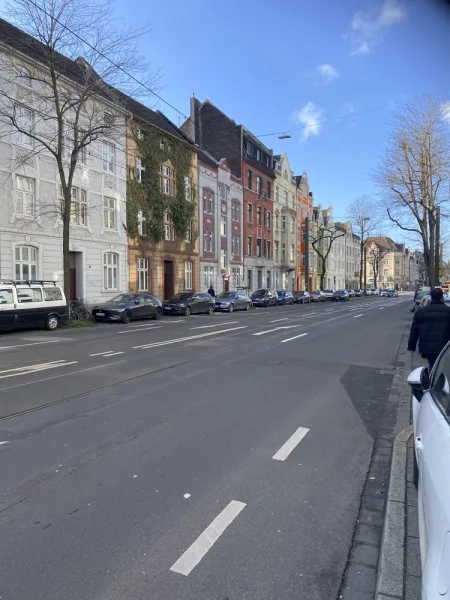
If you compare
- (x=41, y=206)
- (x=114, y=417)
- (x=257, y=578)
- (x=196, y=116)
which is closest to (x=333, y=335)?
(x=114, y=417)

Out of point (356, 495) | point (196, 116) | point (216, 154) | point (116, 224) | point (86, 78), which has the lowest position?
point (356, 495)

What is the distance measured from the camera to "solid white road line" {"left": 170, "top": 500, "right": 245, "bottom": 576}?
2.76m

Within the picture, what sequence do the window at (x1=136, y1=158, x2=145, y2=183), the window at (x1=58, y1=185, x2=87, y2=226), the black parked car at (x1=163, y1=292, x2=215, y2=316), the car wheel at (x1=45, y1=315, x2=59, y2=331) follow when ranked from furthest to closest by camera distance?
1. the window at (x1=136, y1=158, x2=145, y2=183)
2. the black parked car at (x1=163, y1=292, x2=215, y2=316)
3. the window at (x1=58, y1=185, x2=87, y2=226)
4. the car wheel at (x1=45, y1=315, x2=59, y2=331)

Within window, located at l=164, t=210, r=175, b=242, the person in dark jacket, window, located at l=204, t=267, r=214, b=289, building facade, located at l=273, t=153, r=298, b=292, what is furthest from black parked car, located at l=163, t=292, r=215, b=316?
building facade, located at l=273, t=153, r=298, b=292

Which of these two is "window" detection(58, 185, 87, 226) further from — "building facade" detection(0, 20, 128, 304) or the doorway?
the doorway

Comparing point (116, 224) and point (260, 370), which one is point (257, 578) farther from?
point (116, 224)

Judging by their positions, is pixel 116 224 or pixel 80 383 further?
pixel 116 224

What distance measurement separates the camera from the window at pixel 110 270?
26.5m

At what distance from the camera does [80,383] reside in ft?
25.0

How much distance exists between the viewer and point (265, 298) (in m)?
38.4

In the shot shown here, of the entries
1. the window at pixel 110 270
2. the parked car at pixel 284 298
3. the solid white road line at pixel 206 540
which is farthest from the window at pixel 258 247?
the solid white road line at pixel 206 540

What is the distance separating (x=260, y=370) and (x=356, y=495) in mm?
5245

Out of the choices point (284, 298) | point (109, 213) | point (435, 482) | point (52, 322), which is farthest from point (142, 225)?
point (435, 482)

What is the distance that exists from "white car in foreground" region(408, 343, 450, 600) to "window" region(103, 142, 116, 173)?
25913 millimetres
